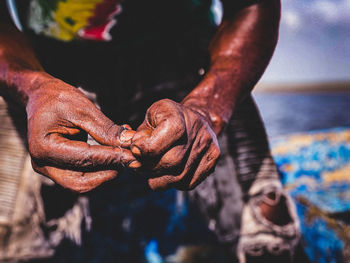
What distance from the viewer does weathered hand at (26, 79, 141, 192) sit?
0.63 m

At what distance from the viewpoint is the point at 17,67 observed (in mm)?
851

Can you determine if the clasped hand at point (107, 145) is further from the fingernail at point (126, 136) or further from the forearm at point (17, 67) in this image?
the forearm at point (17, 67)

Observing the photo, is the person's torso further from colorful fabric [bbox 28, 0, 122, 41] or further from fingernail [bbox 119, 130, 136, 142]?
fingernail [bbox 119, 130, 136, 142]

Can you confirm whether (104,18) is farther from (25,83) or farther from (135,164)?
(135,164)

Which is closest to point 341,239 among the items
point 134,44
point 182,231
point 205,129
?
point 182,231

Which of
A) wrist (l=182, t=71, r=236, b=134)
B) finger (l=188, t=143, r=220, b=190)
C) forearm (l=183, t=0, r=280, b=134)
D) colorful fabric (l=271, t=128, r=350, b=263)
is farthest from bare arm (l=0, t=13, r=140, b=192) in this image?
colorful fabric (l=271, t=128, r=350, b=263)

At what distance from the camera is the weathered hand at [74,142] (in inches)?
24.8

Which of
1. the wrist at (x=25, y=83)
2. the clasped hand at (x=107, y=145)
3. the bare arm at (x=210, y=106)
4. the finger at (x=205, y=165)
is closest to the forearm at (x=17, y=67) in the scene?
the wrist at (x=25, y=83)

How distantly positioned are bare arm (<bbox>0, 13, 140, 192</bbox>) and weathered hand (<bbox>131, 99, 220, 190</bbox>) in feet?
0.21

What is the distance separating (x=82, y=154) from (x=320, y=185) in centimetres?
254

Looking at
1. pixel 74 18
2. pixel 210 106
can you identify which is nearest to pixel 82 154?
pixel 210 106

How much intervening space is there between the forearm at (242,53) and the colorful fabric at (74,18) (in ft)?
1.90

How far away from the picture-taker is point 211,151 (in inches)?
27.1

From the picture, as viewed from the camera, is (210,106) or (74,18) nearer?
(210,106)
